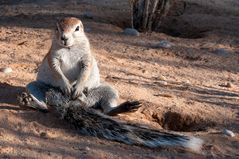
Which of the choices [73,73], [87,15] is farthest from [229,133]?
[87,15]

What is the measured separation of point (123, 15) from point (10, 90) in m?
4.25

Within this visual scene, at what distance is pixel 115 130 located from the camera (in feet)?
15.0

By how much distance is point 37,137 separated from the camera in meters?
4.54

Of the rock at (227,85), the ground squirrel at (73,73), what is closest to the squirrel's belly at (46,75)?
the ground squirrel at (73,73)

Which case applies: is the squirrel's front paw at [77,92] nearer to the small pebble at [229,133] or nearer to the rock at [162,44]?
the small pebble at [229,133]

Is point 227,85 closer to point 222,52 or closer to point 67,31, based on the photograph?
point 222,52

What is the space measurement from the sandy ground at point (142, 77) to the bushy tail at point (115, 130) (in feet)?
0.20

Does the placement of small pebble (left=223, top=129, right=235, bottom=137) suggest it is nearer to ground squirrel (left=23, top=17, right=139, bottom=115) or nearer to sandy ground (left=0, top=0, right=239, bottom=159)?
sandy ground (left=0, top=0, right=239, bottom=159)

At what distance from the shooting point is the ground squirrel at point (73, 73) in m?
4.98

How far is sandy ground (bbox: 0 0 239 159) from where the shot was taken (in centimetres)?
451

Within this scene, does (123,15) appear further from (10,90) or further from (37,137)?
(37,137)

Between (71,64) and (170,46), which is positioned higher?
(71,64)

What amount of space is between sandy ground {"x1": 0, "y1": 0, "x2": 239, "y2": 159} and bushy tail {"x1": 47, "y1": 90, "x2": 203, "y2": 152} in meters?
0.06

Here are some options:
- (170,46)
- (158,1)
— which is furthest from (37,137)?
(158,1)
